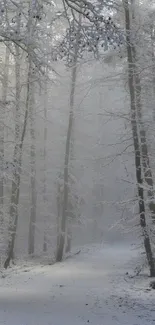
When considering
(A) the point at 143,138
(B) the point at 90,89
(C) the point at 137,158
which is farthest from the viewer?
(B) the point at 90,89

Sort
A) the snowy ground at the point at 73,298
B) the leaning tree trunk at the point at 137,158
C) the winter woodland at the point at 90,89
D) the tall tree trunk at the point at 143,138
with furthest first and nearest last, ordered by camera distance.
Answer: the tall tree trunk at the point at 143,138, the leaning tree trunk at the point at 137,158, the snowy ground at the point at 73,298, the winter woodland at the point at 90,89

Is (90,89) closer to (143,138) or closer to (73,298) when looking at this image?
(143,138)

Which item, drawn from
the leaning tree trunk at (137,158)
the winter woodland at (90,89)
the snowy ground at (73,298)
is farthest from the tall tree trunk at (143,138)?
the snowy ground at (73,298)

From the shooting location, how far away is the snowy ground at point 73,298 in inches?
344

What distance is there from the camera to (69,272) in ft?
56.0

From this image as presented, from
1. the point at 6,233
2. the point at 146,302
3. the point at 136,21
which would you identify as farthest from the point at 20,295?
the point at 136,21

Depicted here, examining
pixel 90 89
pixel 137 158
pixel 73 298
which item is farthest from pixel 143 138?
pixel 73 298

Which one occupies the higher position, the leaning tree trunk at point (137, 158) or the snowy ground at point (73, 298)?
the leaning tree trunk at point (137, 158)

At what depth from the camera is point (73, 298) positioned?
36.9 feet

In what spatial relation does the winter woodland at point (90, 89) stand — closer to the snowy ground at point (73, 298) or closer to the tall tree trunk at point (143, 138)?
the tall tree trunk at point (143, 138)

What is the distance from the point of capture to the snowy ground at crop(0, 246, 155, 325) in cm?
875

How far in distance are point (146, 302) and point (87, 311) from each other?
5.84ft

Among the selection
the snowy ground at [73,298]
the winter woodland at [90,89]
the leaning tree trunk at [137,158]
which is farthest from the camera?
the leaning tree trunk at [137,158]

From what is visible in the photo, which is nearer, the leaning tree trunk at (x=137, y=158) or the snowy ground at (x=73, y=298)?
the snowy ground at (x=73, y=298)
